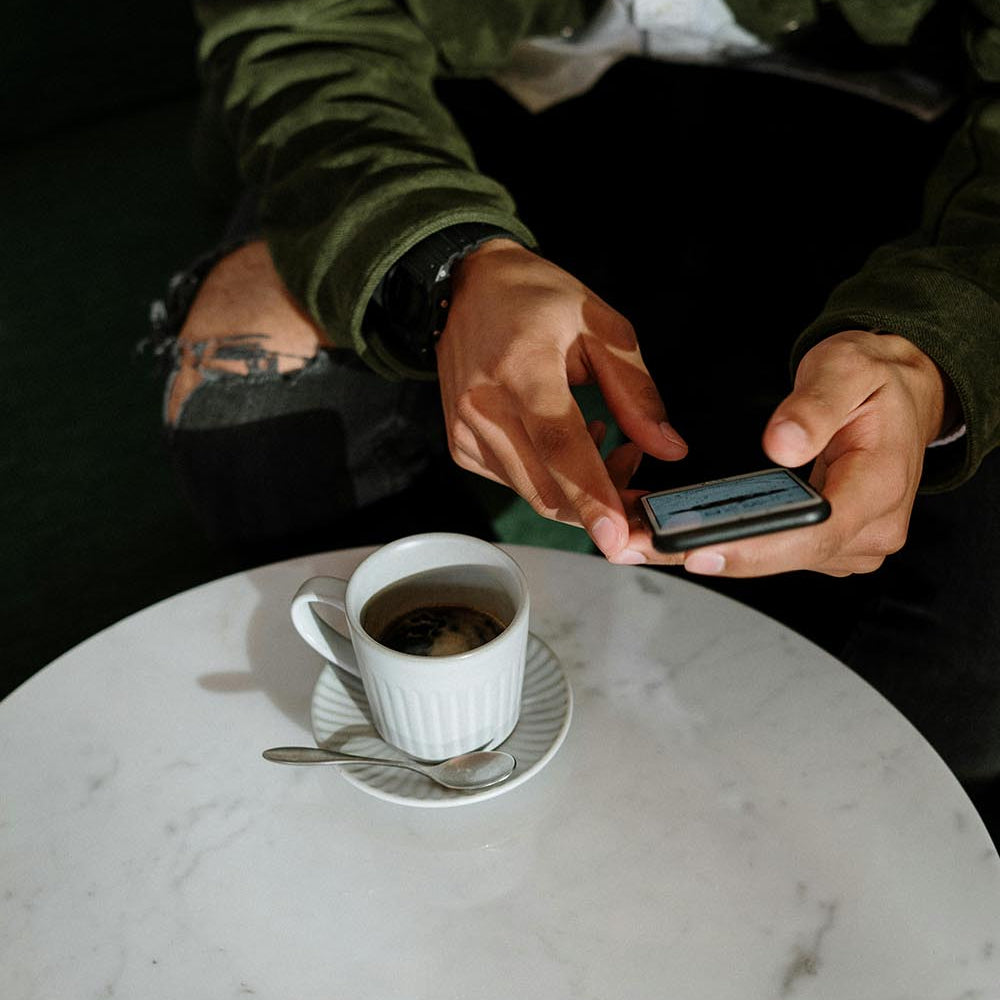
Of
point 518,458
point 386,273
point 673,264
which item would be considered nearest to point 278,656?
point 518,458

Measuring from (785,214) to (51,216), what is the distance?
130 cm

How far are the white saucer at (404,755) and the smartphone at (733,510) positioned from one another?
→ 17 cm

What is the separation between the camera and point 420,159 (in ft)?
2.72

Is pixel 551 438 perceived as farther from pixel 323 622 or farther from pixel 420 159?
pixel 420 159

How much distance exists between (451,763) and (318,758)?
7cm

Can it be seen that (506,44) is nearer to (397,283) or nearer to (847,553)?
(397,283)

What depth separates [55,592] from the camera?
1.23m

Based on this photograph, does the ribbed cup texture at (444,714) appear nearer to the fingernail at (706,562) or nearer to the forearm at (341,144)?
the fingernail at (706,562)

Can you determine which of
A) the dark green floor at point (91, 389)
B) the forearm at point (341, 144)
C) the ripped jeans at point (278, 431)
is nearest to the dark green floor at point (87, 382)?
the dark green floor at point (91, 389)

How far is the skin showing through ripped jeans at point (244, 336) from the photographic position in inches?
37.9

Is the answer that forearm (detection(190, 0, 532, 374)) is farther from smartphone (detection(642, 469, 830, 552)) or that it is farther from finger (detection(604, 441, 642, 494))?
smartphone (detection(642, 469, 830, 552))

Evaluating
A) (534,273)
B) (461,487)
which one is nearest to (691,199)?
(461,487)

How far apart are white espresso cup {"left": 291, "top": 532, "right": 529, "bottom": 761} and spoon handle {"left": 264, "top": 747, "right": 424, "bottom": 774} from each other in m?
0.01

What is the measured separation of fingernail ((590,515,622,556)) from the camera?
1.79ft
